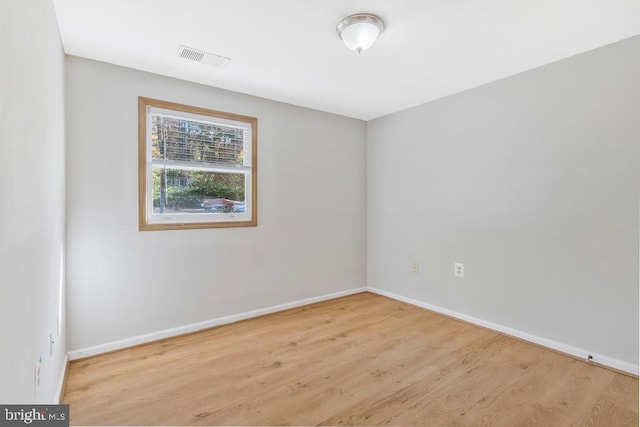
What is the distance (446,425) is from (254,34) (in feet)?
8.46

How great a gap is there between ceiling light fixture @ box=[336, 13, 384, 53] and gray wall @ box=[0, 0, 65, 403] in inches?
59.3

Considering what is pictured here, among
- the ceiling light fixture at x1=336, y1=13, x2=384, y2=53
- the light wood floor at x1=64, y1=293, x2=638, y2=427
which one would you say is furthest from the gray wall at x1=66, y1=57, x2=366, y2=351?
the ceiling light fixture at x1=336, y1=13, x2=384, y2=53

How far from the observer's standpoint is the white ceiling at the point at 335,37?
181 cm

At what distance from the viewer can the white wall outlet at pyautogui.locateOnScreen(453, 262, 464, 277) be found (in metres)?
3.12

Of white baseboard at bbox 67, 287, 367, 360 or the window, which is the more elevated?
the window

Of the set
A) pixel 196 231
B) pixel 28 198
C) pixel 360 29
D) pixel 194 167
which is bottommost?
pixel 196 231

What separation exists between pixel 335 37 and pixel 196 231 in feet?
6.45

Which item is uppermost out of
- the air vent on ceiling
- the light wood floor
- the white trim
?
the air vent on ceiling

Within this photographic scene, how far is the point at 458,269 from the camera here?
3158 mm

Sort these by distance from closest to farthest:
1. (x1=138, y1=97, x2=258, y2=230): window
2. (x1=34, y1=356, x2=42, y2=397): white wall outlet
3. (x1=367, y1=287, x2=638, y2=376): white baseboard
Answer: (x1=34, y1=356, x2=42, y2=397): white wall outlet → (x1=367, y1=287, x2=638, y2=376): white baseboard → (x1=138, y1=97, x2=258, y2=230): window

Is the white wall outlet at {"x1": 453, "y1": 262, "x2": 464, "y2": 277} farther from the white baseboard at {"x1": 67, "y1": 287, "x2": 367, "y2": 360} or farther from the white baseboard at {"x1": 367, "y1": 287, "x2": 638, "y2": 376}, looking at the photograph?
the white baseboard at {"x1": 67, "y1": 287, "x2": 367, "y2": 360}

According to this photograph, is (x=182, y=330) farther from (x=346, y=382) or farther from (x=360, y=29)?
(x=360, y=29)

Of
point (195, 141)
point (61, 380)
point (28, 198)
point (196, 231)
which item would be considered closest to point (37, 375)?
point (28, 198)

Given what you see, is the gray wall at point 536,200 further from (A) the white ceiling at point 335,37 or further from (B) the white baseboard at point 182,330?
(B) the white baseboard at point 182,330
